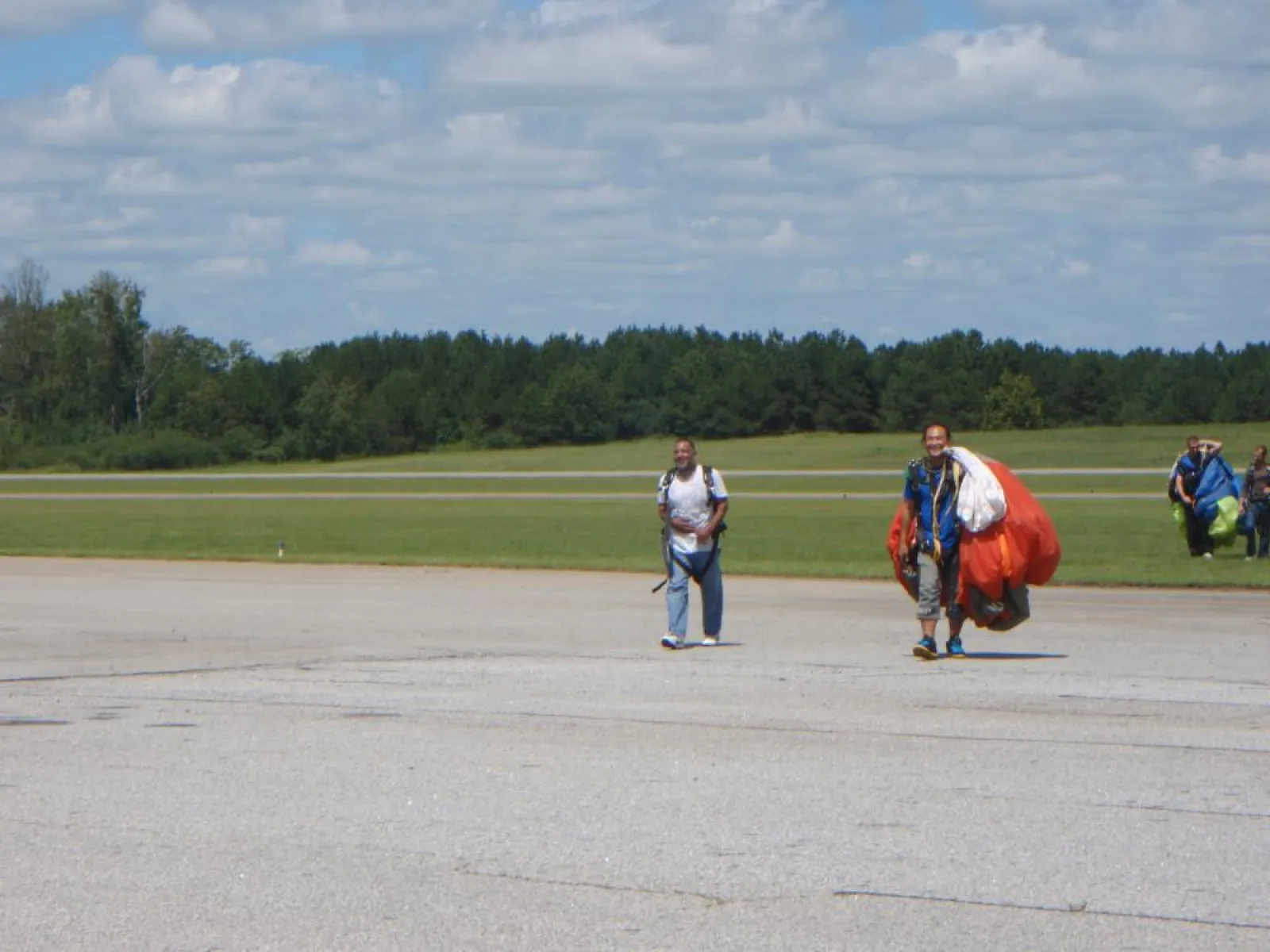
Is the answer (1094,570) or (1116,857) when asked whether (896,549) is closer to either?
(1116,857)

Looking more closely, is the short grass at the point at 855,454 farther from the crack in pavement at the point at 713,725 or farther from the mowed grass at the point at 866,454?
the crack in pavement at the point at 713,725

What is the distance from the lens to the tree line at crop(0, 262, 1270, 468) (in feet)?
407

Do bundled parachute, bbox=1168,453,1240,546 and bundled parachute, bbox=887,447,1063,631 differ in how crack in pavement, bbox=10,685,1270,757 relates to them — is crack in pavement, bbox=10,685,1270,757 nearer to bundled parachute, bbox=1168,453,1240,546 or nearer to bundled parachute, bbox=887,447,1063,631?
bundled parachute, bbox=887,447,1063,631

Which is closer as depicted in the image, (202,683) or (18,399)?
(202,683)

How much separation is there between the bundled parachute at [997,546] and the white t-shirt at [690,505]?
2.46 m

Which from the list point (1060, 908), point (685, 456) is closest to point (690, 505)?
point (685, 456)

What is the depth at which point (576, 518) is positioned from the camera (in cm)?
4450

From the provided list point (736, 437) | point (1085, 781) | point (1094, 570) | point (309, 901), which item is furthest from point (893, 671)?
point (736, 437)

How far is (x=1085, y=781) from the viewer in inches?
333

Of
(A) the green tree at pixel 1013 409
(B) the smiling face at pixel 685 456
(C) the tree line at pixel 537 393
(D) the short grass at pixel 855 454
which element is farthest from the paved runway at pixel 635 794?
(A) the green tree at pixel 1013 409

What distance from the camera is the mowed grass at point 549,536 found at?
26.4 meters

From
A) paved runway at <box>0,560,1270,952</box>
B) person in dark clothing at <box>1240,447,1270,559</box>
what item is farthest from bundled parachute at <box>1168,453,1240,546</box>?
paved runway at <box>0,560,1270,952</box>

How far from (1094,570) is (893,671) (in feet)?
40.5

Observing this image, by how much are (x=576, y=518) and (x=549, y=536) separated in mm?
7758
